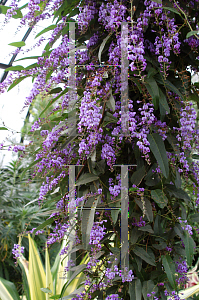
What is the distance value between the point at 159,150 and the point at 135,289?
0.36 meters

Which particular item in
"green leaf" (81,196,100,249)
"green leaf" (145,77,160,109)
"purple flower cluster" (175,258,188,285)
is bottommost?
"purple flower cluster" (175,258,188,285)

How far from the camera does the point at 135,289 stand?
0.63 m

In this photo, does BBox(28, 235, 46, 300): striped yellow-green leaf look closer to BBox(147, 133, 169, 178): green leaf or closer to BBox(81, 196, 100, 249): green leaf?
BBox(81, 196, 100, 249): green leaf

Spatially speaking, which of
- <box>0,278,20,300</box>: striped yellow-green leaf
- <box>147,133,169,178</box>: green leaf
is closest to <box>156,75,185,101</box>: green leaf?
<box>147,133,169,178</box>: green leaf

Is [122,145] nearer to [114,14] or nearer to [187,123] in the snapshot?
[187,123]

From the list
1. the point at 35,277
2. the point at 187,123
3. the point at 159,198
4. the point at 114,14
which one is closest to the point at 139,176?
the point at 159,198

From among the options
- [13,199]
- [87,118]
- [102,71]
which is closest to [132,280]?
[87,118]

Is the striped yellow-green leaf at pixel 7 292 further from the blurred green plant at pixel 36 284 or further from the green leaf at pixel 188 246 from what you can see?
the green leaf at pixel 188 246

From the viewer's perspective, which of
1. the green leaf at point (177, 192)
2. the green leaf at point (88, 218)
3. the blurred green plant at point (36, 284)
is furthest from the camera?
the blurred green plant at point (36, 284)

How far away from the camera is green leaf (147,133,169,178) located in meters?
0.60

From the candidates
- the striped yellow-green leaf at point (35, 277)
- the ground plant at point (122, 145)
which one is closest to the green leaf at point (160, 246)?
the ground plant at point (122, 145)

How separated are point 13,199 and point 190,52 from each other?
2.68 meters

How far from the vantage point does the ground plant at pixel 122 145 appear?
611mm

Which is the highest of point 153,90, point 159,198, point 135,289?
point 153,90
